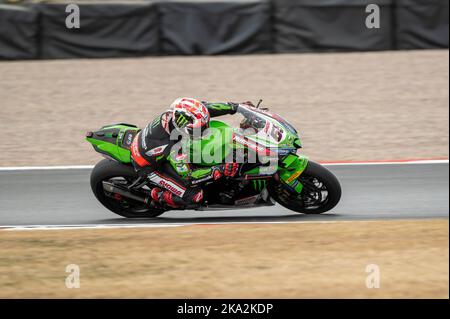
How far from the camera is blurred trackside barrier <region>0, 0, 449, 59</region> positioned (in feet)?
62.7

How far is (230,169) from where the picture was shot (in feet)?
30.3

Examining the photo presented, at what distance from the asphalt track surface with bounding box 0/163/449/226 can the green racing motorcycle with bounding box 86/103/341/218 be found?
26cm

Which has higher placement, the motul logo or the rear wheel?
the motul logo

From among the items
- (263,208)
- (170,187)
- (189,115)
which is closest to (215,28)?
(263,208)

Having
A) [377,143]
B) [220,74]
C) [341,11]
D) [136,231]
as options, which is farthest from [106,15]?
→ [136,231]

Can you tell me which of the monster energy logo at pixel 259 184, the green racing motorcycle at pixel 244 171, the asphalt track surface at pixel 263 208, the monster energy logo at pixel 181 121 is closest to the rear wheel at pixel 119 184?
the green racing motorcycle at pixel 244 171

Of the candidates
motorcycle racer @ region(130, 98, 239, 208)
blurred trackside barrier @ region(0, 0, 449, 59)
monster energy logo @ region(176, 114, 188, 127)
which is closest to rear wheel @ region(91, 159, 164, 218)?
motorcycle racer @ region(130, 98, 239, 208)

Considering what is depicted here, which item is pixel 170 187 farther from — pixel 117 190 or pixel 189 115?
pixel 189 115

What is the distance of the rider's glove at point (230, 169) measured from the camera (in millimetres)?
9227

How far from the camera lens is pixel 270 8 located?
19281mm

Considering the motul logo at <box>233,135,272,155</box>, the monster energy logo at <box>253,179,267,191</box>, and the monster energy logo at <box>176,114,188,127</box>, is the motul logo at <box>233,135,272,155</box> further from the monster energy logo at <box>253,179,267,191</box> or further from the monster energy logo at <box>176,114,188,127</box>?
the monster energy logo at <box>176,114,188,127</box>

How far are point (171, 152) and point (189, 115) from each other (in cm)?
56

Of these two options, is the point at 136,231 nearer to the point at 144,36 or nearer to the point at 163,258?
the point at 163,258

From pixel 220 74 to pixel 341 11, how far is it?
292cm
